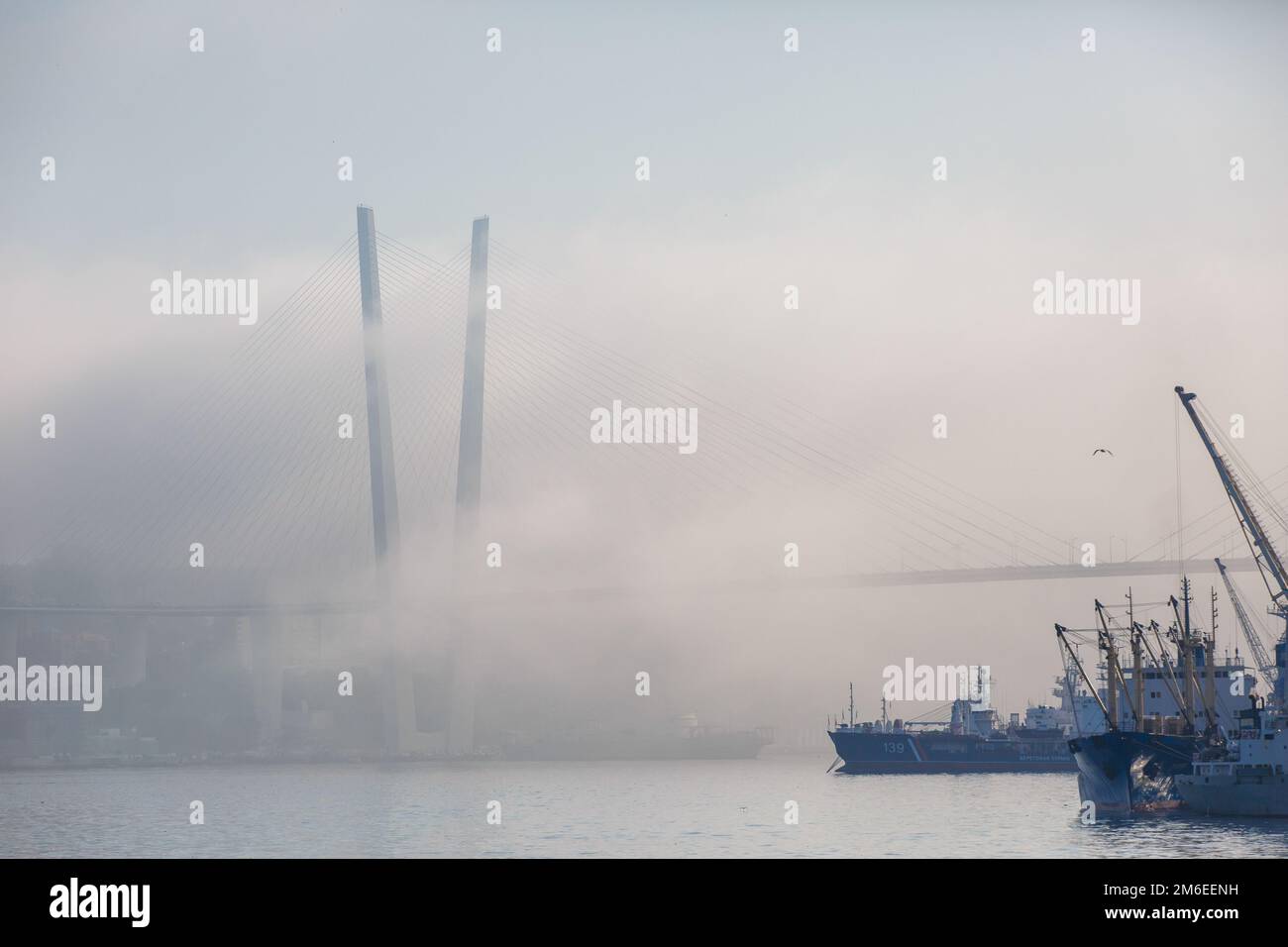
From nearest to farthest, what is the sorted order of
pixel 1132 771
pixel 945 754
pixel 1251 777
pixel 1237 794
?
1. pixel 1251 777
2. pixel 1237 794
3. pixel 1132 771
4. pixel 945 754

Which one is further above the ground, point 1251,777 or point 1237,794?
point 1251,777

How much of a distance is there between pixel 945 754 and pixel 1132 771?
58.4 m

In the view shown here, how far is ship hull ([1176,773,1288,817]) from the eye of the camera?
50375 millimetres

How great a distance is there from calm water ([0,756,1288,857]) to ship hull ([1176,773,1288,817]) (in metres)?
0.61

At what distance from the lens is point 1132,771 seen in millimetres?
58594

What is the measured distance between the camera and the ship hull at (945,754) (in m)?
115

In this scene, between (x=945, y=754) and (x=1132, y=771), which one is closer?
(x=1132, y=771)

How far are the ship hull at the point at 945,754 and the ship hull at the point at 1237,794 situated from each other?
61.1 meters

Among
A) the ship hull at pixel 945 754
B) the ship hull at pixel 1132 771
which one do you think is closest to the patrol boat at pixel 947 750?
the ship hull at pixel 945 754

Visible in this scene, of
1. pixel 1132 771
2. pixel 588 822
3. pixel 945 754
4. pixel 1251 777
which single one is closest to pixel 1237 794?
Answer: pixel 1251 777

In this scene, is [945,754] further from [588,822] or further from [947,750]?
[588,822]

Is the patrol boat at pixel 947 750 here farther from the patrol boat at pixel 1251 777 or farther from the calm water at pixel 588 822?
the patrol boat at pixel 1251 777

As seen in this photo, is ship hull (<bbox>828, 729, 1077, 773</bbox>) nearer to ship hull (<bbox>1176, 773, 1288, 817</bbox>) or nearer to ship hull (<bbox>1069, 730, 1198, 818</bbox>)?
ship hull (<bbox>1069, 730, 1198, 818</bbox>)

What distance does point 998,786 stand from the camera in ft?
302
